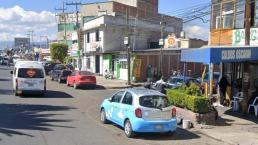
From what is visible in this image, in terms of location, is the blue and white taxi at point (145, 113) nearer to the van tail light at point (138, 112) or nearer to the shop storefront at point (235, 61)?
the van tail light at point (138, 112)

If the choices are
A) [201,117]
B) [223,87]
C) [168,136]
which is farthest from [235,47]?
[223,87]

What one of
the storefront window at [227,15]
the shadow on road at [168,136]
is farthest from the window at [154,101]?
the storefront window at [227,15]

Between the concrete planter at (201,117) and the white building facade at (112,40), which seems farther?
the white building facade at (112,40)

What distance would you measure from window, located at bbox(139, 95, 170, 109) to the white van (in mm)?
14515

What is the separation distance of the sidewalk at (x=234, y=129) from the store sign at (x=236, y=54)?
262 cm

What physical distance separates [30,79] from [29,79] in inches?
2.3

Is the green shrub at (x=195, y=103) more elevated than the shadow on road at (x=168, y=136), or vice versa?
the green shrub at (x=195, y=103)

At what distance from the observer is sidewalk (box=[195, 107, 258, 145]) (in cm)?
1543

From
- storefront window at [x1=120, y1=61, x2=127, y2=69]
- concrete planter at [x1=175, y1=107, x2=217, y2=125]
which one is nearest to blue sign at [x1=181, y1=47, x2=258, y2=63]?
concrete planter at [x1=175, y1=107, x2=217, y2=125]

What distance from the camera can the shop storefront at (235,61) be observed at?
18.5 m

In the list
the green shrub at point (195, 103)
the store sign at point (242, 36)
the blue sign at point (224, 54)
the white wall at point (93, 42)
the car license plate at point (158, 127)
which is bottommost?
the car license plate at point (158, 127)

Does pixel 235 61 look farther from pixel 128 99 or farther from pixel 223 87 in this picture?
pixel 128 99

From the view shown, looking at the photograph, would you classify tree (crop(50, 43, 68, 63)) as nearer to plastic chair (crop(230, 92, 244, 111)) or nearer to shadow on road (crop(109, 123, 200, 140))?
plastic chair (crop(230, 92, 244, 111))

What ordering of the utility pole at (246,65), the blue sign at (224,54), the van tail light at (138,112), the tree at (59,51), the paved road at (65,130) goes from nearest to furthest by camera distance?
the paved road at (65,130), the van tail light at (138,112), the blue sign at (224,54), the utility pole at (246,65), the tree at (59,51)
